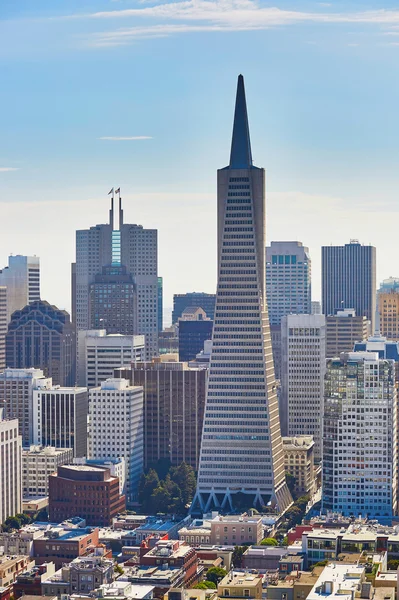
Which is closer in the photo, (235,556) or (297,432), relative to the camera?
(235,556)

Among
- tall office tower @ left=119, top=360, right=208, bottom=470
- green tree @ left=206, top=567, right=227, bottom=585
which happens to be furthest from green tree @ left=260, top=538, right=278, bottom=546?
tall office tower @ left=119, top=360, right=208, bottom=470

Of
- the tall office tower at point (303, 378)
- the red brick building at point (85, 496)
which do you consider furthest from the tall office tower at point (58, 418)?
the red brick building at point (85, 496)

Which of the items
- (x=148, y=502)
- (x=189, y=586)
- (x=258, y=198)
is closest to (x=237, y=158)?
(x=258, y=198)

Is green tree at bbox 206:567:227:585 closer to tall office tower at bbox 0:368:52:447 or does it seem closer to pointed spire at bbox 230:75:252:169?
pointed spire at bbox 230:75:252:169

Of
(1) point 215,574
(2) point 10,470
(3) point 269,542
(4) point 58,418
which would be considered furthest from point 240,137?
(1) point 215,574

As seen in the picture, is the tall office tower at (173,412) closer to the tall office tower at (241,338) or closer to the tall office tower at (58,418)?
the tall office tower at (58,418)

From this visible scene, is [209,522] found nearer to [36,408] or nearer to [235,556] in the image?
[235,556]
